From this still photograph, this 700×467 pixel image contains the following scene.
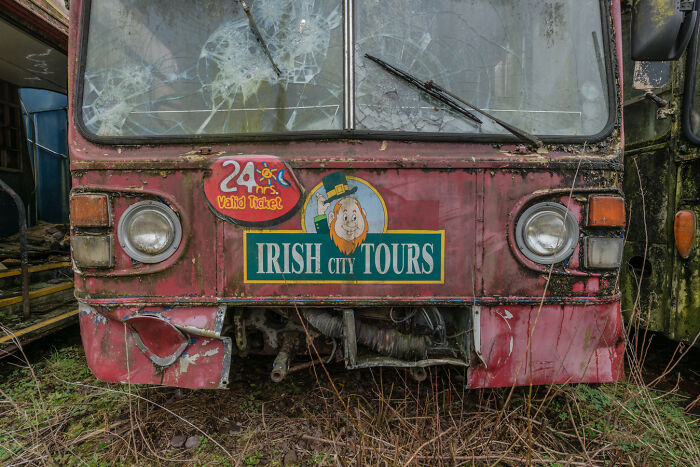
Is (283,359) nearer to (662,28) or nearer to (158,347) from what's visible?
(158,347)

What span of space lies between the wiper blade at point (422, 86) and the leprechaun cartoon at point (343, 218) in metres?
0.53

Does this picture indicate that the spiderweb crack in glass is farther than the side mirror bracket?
Yes

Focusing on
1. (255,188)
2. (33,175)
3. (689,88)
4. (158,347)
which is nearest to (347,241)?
(255,188)

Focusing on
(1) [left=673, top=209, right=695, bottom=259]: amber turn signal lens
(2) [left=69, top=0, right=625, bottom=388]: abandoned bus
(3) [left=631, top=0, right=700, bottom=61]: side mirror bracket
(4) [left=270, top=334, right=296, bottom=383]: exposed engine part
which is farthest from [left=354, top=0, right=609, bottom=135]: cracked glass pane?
(1) [left=673, top=209, right=695, bottom=259]: amber turn signal lens

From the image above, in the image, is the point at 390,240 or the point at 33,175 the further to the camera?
the point at 33,175

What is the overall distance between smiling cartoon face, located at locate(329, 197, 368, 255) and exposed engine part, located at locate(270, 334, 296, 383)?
588 mm

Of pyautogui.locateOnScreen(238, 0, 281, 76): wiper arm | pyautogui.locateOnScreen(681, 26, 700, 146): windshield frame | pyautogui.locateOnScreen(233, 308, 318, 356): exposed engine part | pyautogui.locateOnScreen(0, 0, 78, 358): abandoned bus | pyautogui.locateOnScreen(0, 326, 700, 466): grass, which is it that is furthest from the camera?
Answer: pyautogui.locateOnScreen(0, 0, 78, 358): abandoned bus

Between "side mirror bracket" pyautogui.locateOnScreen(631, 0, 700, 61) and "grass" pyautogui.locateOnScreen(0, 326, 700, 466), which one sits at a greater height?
"side mirror bracket" pyautogui.locateOnScreen(631, 0, 700, 61)

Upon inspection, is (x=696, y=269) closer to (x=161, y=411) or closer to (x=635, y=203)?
(x=635, y=203)

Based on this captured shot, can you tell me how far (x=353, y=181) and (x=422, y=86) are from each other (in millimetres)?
543

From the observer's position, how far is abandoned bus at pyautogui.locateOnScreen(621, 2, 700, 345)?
2.42 meters

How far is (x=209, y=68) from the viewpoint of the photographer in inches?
71.2

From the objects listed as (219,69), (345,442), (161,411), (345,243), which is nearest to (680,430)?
(345,442)

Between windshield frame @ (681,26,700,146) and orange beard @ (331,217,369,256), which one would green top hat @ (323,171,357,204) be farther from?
windshield frame @ (681,26,700,146)
